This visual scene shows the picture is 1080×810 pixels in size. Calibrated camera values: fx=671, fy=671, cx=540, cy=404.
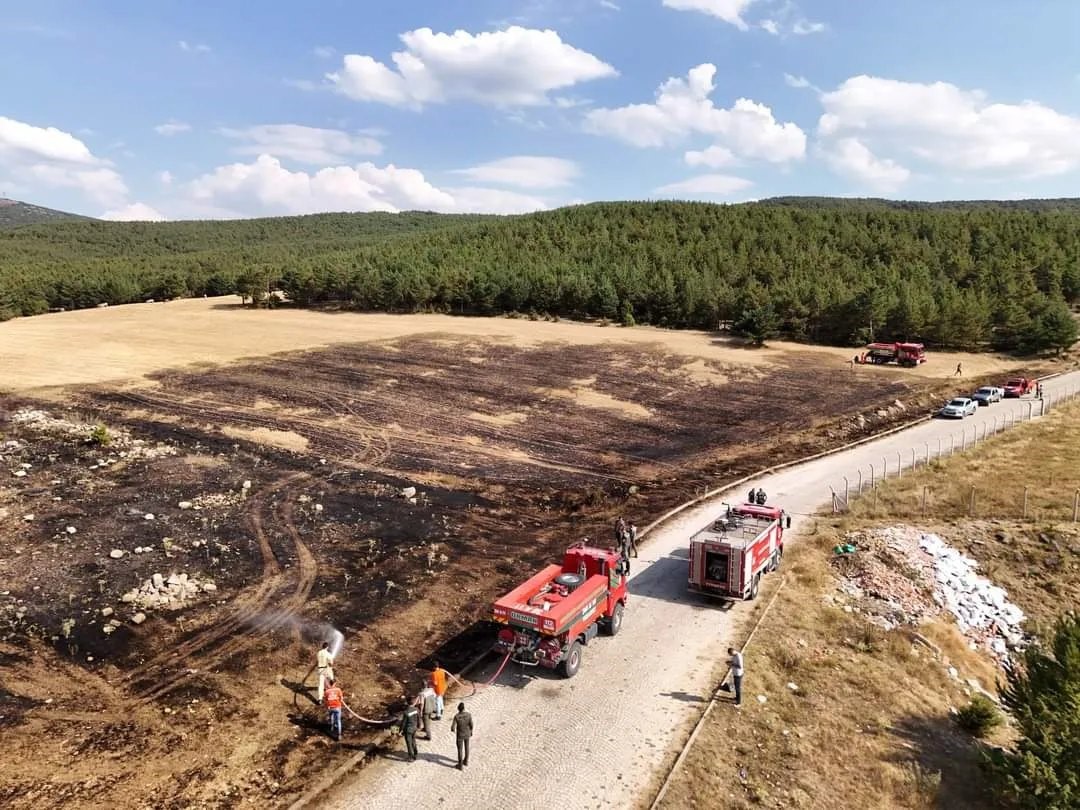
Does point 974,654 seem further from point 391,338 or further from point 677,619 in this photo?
point 391,338

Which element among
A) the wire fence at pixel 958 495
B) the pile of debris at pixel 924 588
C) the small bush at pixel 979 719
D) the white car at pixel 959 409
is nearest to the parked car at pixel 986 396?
the white car at pixel 959 409

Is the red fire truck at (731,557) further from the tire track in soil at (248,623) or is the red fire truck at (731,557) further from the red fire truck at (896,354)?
the red fire truck at (896,354)

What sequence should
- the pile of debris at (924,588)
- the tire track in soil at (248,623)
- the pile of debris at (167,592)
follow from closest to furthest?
the tire track in soil at (248,623) → the pile of debris at (167,592) → the pile of debris at (924,588)

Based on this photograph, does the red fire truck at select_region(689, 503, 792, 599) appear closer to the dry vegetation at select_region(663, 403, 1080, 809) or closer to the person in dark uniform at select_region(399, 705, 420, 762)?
the dry vegetation at select_region(663, 403, 1080, 809)

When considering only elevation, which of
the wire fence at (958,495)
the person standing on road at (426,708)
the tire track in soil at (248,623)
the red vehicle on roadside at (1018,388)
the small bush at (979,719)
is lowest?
the small bush at (979,719)

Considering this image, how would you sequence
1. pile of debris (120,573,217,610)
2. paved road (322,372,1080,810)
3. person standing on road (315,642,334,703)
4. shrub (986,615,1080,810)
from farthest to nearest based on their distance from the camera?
pile of debris (120,573,217,610), person standing on road (315,642,334,703), paved road (322,372,1080,810), shrub (986,615,1080,810)

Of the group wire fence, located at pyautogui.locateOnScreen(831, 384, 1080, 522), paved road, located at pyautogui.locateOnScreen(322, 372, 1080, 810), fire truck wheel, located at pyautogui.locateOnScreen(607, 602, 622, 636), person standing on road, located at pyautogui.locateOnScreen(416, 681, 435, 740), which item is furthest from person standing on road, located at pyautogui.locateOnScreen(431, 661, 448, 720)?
wire fence, located at pyautogui.locateOnScreen(831, 384, 1080, 522)

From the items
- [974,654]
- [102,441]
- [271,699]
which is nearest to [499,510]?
[271,699]
